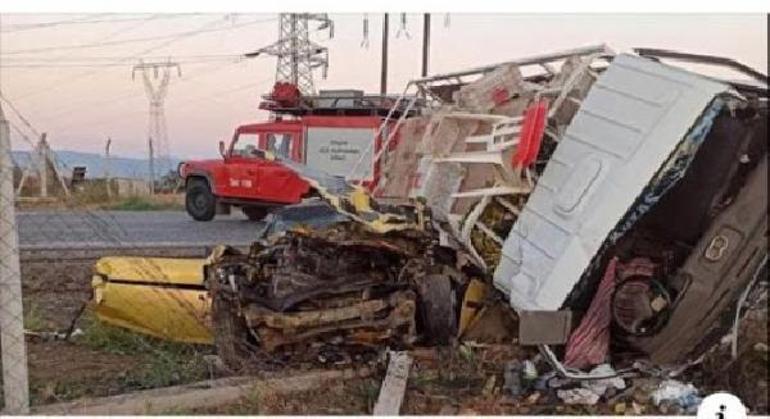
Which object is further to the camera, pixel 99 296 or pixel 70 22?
pixel 99 296

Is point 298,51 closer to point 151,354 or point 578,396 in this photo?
point 151,354

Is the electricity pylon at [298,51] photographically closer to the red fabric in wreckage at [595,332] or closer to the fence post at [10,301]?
the fence post at [10,301]

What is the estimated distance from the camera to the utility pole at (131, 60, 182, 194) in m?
3.44

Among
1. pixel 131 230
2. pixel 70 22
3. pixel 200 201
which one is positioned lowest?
pixel 131 230

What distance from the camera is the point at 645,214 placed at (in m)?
3.22

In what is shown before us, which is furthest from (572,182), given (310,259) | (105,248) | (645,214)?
(105,248)

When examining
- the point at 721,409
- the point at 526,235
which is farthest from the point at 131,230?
the point at 721,409

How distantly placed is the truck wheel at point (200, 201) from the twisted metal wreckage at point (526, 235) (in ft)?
0.56

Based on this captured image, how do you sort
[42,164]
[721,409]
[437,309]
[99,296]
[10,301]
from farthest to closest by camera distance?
[99,296], [437,309], [42,164], [10,301], [721,409]

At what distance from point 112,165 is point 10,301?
552 mm

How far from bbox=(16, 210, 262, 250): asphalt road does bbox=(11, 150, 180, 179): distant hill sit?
Answer: 142 millimetres

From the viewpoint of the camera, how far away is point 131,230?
3.64m

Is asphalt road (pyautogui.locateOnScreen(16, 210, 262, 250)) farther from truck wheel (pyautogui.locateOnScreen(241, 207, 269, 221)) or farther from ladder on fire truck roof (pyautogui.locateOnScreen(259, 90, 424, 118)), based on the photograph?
ladder on fire truck roof (pyautogui.locateOnScreen(259, 90, 424, 118))

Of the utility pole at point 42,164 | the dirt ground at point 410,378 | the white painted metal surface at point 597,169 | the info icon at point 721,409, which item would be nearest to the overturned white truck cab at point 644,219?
the white painted metal surface at point 597,169
